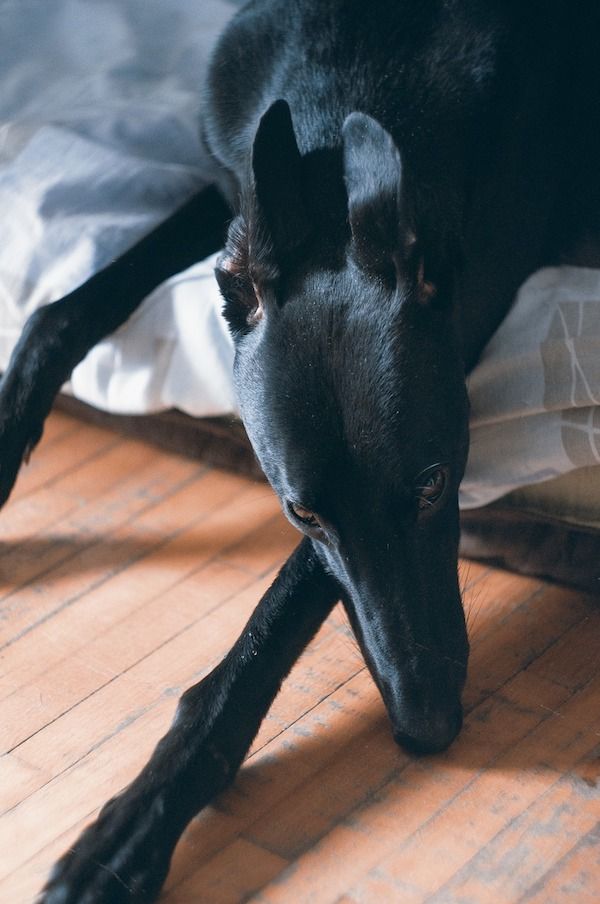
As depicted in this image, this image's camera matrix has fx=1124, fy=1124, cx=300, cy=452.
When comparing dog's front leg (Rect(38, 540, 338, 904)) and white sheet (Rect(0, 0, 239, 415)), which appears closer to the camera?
dog's front leg (Rect(38, 540, 338, 904))

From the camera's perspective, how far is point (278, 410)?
118 centimetres

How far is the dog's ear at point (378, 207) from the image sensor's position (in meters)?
1.12

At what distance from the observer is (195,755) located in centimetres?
120

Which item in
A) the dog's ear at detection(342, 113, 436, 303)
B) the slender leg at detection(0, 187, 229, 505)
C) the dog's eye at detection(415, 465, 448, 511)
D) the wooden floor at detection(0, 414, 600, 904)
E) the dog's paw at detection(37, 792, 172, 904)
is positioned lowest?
the wooden floor at detection(0, 414, 600, 904)

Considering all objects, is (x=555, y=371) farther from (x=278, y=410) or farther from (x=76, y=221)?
(x=76, y=221)

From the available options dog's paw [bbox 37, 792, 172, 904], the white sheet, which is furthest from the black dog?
the white sheet

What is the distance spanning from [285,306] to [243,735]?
0.47m

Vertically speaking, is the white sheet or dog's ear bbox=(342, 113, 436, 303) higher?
dog's ear bbox=(342, 113, 436, 303)

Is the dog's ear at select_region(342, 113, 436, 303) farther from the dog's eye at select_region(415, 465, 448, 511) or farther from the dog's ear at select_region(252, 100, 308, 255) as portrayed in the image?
the dog's eye at select_region(415, 465, 448, 511)

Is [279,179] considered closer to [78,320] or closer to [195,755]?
[78,320]

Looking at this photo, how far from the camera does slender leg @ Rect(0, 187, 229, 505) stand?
1518 mm

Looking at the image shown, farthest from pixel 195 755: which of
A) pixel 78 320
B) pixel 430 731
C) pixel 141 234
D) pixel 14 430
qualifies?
pixel 141 234

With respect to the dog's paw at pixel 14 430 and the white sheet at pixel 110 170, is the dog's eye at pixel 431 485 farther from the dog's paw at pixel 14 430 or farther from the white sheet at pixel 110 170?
the dog's paw at pixel 14 430

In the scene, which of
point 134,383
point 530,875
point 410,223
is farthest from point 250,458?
point 530,875
